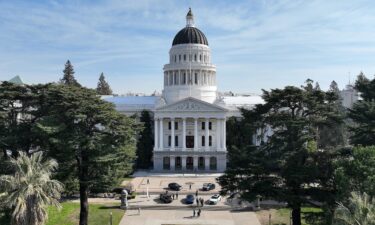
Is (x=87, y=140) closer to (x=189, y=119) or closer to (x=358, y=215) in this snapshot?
(x=358, y=215)

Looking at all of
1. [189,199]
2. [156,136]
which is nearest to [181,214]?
[189,199]

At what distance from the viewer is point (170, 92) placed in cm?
8219

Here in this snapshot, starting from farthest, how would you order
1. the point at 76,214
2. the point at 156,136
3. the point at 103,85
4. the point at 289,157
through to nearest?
the point at 103,85
the point at 156,136
the point at 76,214
the point at 289,157

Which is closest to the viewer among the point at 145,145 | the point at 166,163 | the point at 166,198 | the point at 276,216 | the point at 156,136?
the point at 276,216

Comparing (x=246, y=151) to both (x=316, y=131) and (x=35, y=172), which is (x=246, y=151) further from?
(x=35, y=172)

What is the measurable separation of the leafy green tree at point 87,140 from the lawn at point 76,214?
5.37m

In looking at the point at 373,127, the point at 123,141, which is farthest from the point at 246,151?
the point at 373,127

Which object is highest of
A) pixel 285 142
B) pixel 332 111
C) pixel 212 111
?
pixel 212 111

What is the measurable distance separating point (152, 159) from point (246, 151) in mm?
48769

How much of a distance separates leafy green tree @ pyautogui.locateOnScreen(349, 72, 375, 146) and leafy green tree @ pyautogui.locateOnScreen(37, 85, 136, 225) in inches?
886

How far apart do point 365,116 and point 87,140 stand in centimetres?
2935

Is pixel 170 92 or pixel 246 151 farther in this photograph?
pixel 170 92

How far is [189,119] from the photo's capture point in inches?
2963

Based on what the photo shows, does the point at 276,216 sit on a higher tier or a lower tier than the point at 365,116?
lower
